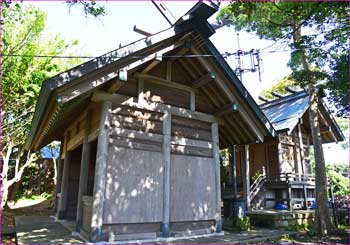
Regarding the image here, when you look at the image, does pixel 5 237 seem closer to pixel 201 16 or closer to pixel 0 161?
pixel 201 16

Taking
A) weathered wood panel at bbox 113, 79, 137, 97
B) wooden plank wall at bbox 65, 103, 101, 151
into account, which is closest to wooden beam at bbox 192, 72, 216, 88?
weathered wood panel at bbox 113, 79, 137, 97

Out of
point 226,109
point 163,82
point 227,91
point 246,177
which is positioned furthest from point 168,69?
point 246,177

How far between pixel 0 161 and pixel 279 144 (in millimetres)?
14878

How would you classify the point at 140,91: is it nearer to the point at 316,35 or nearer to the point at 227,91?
the point at 227,91

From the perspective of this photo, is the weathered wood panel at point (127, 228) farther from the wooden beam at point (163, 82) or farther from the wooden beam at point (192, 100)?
the wooden beam at point (163, 82)

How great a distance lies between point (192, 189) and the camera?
6.74 m

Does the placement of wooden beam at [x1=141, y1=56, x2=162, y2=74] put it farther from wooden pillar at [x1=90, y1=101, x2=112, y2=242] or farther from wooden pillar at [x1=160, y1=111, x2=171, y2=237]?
wooden pillar at [x1=90, y1=101, x2=112, y2=242]

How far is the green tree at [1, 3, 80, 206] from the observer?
1159cm

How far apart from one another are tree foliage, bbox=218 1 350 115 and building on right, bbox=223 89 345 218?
3.53 meters

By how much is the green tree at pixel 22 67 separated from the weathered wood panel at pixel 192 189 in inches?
340

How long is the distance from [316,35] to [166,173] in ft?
18.9

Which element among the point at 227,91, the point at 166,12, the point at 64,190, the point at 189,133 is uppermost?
the point at 166,12

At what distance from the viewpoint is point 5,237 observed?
20.9ft

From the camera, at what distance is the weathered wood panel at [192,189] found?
254 inches
